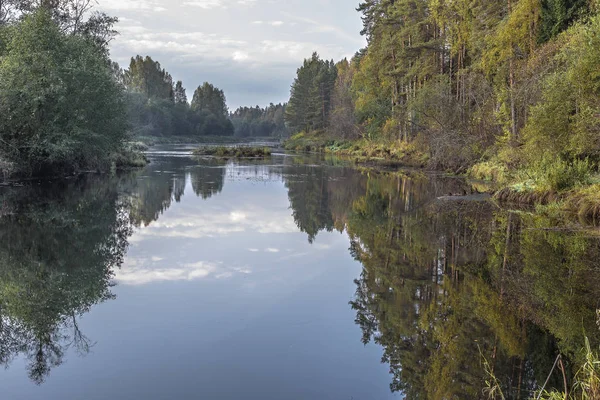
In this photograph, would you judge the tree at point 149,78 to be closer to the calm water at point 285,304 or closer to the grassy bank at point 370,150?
the grassy bank at point 370,150

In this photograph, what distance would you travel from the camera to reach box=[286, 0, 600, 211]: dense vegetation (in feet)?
58.0

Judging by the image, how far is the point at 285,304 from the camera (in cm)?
828

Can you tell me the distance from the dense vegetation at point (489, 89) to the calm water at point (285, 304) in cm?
393

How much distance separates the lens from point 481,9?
32.0 meters

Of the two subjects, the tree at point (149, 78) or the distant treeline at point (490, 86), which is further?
the tree at point (149, 78)

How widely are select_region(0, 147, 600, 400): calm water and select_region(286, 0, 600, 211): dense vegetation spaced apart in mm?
3932

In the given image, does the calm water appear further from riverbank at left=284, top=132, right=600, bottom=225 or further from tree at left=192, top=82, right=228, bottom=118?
tree at left=192, top=82, right=228, bottom=118

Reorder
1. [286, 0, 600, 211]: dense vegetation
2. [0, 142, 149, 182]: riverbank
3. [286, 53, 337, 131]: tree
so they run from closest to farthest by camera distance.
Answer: [286, 0, 600, 211]: dense vegetation → [0, 142, 149, 182]: riverbank → [286, 53, 337, 131]: tree

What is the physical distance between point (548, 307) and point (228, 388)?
5.29 m

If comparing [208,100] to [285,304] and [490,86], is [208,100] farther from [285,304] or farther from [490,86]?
[285,304]

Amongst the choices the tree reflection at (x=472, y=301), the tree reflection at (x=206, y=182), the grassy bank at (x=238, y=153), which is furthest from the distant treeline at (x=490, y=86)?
the tree reflection at (x=206, y=182)

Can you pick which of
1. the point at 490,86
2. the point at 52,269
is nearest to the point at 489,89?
the point at 490,86

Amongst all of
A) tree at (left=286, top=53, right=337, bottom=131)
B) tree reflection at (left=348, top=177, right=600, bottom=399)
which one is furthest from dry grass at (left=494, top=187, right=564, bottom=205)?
tree at (left=286, top=53, right=337, bottom=131)

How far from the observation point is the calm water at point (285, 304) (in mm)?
5672
